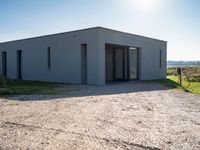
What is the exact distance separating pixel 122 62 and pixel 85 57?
4.34m

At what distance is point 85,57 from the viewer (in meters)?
12.8

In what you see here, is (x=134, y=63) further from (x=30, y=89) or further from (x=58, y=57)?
(x=30, y=89)

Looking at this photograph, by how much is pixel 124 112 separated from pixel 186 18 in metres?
8.57

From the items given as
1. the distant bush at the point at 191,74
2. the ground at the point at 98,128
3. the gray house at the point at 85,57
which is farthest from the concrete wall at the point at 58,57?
the distant bush at the point at 191,74

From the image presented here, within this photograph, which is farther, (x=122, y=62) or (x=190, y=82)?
(x=122, y=62)

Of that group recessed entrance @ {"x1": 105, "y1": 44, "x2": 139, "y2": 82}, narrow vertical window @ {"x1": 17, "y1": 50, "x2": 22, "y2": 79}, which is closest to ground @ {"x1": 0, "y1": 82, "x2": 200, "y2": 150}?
recessed entrance @ {"x1": 105, "y1": 44, "x2": 139, "y2": 82}

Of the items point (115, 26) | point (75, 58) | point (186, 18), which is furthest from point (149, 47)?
point (75, 58)

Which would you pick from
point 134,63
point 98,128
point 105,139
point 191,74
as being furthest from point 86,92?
point 191,74

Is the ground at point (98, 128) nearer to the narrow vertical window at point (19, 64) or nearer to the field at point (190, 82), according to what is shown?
the field at point (190, 82)

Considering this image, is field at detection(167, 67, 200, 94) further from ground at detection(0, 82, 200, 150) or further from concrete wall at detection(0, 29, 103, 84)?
ground at detection(0, 82, 200, 150)

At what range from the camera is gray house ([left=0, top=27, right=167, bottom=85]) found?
39.6 feet

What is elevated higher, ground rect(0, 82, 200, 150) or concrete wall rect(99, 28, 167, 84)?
concrete wall rect(99, 28, 167, 84)

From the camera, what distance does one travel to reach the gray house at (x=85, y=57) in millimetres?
12062

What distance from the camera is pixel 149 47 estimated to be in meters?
16.7
